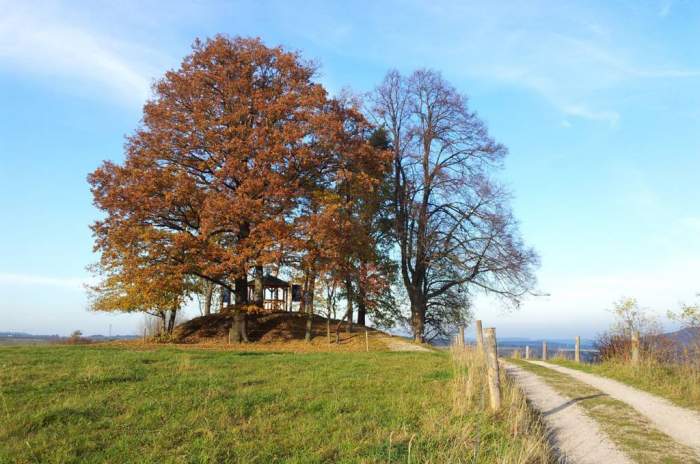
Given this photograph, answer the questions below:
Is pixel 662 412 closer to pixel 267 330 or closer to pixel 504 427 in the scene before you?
pixel 504 427

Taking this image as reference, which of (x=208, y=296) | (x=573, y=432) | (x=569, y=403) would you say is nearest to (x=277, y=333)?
(x=208, y=296)

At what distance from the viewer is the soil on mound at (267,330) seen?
2855 centimetres

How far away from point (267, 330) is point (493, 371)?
22478 mm

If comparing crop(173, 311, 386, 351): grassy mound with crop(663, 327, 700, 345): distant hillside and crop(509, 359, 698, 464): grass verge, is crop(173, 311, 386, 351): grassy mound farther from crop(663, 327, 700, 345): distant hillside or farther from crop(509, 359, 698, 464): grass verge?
crop(509, 359, 698, 464): grass verge

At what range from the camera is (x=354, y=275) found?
2812 cm

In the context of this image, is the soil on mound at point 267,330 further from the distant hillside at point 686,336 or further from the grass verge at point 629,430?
the grass verge at point 629,430

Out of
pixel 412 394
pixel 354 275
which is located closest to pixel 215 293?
pixel 354 275

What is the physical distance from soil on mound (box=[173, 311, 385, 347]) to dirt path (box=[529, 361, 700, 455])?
1424cm

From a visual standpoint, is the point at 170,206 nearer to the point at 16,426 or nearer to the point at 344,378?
the point at 344,378

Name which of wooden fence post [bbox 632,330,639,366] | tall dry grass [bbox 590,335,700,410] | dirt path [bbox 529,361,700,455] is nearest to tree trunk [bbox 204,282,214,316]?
tall dry grass [bbox 590,335,700,410]

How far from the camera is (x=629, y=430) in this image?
9367 mm

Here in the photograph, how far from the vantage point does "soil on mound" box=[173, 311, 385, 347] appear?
2855 centimetres

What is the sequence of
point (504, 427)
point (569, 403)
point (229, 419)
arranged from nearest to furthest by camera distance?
point (229, 419) < point (504, 427) < point (569, 403)

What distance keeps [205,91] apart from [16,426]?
21737mm
